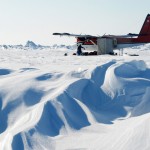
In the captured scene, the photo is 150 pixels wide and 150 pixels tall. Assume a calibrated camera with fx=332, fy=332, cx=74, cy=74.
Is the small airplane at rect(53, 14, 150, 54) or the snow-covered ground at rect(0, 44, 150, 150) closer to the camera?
the snow-covered ground at rect(0, 44, 150, 150)

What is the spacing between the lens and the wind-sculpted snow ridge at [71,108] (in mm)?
5301

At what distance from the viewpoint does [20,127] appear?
5.66m

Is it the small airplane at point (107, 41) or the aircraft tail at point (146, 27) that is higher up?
the aircraft tail at point (146, 27)

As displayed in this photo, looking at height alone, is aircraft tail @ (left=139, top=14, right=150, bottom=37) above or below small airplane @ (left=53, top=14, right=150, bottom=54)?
above

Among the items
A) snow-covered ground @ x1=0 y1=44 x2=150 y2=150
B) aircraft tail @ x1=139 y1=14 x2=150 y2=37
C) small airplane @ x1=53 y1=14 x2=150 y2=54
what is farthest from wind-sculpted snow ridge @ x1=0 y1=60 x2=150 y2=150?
aircraft tail @ x1=139 y1=14 x2=150 y2=37

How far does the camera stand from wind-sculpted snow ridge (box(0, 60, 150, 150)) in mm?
5301

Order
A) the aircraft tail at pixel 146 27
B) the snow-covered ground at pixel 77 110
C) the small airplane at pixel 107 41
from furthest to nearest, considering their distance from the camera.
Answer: the aircraft tail at pixel 146 27 < the small airplane at pixel 107 41 < the snow-covered ground at pixel 77 110

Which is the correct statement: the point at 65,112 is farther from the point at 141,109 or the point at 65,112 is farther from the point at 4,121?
the point at 141,109

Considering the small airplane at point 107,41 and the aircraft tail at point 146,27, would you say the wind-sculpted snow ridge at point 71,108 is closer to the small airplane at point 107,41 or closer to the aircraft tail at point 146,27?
the small airplane at point 107,41

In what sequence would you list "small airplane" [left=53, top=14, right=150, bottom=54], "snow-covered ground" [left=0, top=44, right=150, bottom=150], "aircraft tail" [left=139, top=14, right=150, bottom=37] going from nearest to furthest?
"snow-covered ground" [left=0, top=44, right=150, bottom=150] → "small airplane" [left=53, top=14, right=150, bottom=54] → "aircraft tail" [left=139, top=14, right=150, bottom=37]

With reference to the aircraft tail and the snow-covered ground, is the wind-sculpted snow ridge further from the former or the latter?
the aircraft tail

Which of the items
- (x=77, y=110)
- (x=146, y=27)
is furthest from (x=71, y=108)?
(x=146, y=27)

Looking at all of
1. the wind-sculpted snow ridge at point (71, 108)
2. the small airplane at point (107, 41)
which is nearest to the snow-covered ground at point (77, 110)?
the wind-sculpted snow ridge at point (71, 108)

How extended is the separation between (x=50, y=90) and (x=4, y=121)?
4.88 ft
